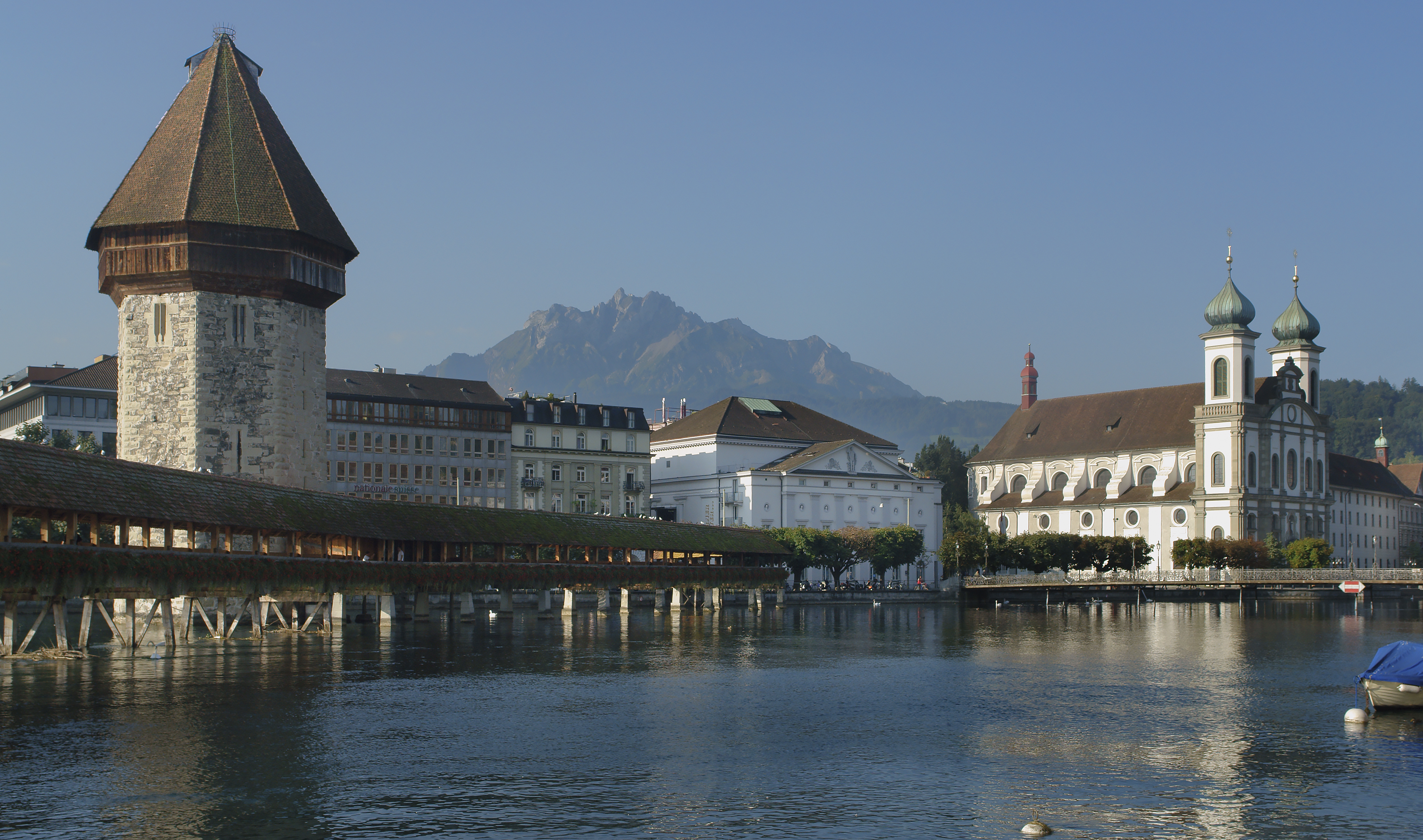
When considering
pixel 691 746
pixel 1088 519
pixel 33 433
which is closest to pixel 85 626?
pixel 691 746

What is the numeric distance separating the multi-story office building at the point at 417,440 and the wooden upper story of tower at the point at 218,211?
35.1 metres

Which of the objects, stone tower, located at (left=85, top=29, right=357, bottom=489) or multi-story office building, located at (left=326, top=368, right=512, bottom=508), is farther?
multi-story office building, located at (left=326, top=368, right=512, bottom=508)

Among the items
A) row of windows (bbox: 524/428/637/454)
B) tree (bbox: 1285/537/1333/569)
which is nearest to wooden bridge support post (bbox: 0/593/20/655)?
row of windows (bbox: 524/428/637/454)

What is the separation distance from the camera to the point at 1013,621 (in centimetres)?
8862

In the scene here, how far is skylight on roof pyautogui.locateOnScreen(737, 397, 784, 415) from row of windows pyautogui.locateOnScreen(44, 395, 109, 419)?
5994 cm

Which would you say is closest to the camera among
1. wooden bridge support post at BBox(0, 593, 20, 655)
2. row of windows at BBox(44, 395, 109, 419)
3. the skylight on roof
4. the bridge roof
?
the bridge roof

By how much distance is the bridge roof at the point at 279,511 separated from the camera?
44.9 meters

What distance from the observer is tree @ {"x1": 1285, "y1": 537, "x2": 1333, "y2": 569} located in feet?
422

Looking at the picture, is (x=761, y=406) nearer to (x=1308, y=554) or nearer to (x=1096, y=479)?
(x=1096, y=479)

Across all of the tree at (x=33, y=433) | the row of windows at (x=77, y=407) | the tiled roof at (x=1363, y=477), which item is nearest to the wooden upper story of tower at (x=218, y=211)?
the tree at (x=33, y=433)

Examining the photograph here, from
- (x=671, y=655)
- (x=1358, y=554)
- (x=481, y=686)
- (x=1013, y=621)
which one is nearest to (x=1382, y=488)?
(x=1358, y=554)

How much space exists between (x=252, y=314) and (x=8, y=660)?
26.4 meters

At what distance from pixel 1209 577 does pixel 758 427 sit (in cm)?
4392

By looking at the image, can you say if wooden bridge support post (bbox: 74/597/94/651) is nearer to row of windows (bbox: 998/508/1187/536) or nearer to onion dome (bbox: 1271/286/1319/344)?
row of windows (bbox: 998/508/1187/536)
